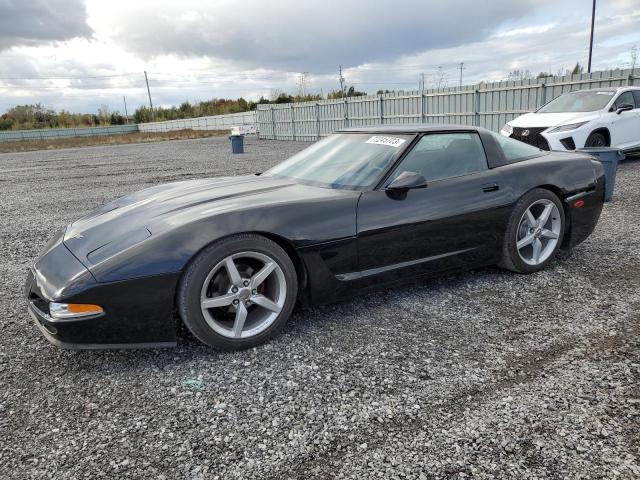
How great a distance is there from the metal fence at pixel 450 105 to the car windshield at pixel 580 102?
104 inches

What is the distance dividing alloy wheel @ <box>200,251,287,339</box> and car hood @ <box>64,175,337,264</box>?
0.35m

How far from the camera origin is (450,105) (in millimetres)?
16516

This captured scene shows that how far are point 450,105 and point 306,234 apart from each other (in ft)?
49.2

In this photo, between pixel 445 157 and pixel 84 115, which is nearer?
pixel 445 157

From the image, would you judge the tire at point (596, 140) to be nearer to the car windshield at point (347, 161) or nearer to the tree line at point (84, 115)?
the car windshield at point (347, 161)

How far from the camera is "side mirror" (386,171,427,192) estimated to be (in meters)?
3.17

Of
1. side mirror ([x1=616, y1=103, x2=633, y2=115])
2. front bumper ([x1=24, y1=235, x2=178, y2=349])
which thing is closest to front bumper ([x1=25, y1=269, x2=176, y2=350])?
front bumper ([x1=24, y1=235, x2=178, y2=349])

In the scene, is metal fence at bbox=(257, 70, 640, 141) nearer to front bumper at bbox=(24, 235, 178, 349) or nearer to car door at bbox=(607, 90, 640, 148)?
car door at bbox=(607, 90, 640, 148)

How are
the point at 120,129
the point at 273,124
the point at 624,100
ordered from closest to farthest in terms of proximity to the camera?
the point at 624,100, the point at 273,124, the point at 120,129

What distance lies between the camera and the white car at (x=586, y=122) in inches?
366

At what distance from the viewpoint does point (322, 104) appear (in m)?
23.0

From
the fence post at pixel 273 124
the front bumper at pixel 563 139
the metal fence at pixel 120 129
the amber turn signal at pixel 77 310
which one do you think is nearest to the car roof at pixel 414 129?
the amber turn signal at pixel 77 310

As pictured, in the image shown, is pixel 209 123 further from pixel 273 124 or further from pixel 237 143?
pixel 237 143

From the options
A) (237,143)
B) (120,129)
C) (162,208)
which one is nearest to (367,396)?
(162,208)
